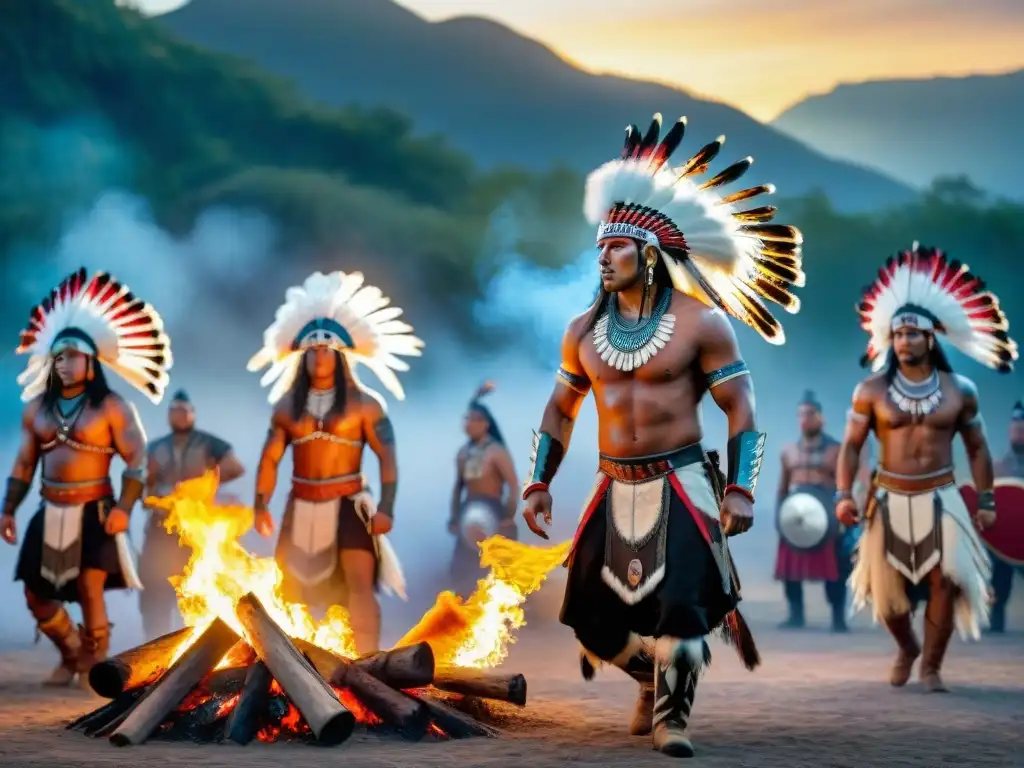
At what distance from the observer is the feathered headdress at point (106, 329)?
27.7ft

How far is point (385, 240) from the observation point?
22719mm

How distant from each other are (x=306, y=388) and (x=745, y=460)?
3.36 metres

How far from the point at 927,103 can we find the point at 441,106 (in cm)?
761

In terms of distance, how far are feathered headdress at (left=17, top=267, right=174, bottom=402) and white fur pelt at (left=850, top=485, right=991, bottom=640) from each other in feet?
12.9

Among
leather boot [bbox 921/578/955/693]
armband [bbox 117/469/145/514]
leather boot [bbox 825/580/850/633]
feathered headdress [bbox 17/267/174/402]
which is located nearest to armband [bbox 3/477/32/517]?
feathered headdress [bbox 17/267/174/402]

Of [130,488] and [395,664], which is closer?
[395,664]

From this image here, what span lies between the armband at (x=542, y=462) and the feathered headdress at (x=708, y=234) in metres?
0.80

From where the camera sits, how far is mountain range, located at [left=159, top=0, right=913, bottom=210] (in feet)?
76.8

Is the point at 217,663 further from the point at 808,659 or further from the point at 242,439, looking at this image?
the point at 242,439

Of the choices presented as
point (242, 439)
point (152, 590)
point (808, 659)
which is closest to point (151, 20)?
point (242, 439)

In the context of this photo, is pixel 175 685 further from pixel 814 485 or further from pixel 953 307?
pixel 814 485

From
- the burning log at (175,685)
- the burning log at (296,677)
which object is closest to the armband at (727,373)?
the burning log at (296,677)

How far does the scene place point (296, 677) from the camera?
19.8ft

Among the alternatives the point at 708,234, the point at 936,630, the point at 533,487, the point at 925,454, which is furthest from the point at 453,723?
the point at 925,454
